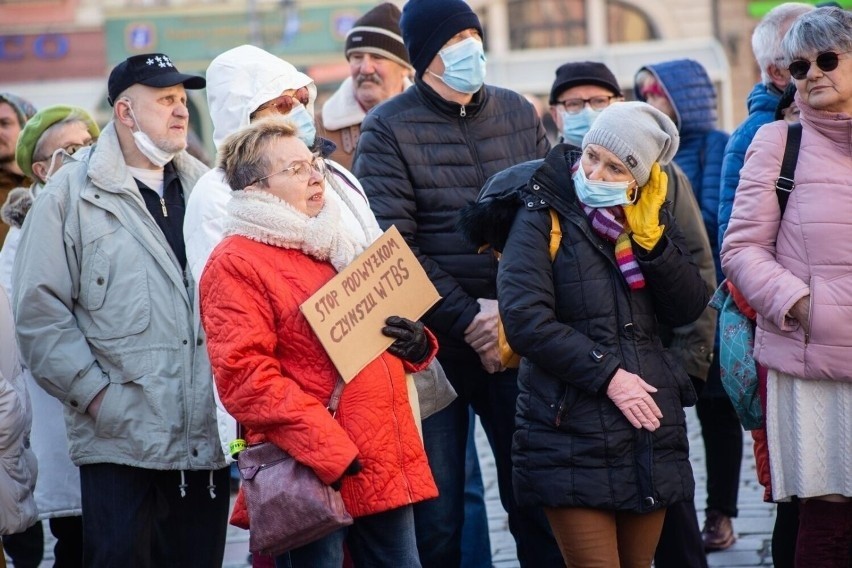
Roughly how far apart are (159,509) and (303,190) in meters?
1.55

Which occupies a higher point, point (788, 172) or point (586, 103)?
point (586, 103)

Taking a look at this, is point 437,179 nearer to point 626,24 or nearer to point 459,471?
point 459,471

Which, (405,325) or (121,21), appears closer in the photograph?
(405,325)

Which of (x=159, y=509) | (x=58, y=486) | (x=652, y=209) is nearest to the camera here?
(x=652, y=209)

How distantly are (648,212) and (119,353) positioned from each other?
200cm

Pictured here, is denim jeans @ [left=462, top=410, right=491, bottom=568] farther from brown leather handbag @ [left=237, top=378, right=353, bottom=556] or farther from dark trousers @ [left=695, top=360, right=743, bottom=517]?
brown leather handbag @ [left=237, top=378, right=353, bottom=556]

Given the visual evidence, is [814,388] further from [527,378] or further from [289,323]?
[289,323]

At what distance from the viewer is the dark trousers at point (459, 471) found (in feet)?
17.3

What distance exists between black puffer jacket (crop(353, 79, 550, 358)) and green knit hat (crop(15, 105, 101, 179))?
1.82 m

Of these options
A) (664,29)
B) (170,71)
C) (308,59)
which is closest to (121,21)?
(308,59)

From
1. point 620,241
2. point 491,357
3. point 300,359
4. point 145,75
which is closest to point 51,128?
point 145,75

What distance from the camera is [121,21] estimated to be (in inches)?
1384

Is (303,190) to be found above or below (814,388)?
above

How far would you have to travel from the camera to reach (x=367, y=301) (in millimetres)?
4371
